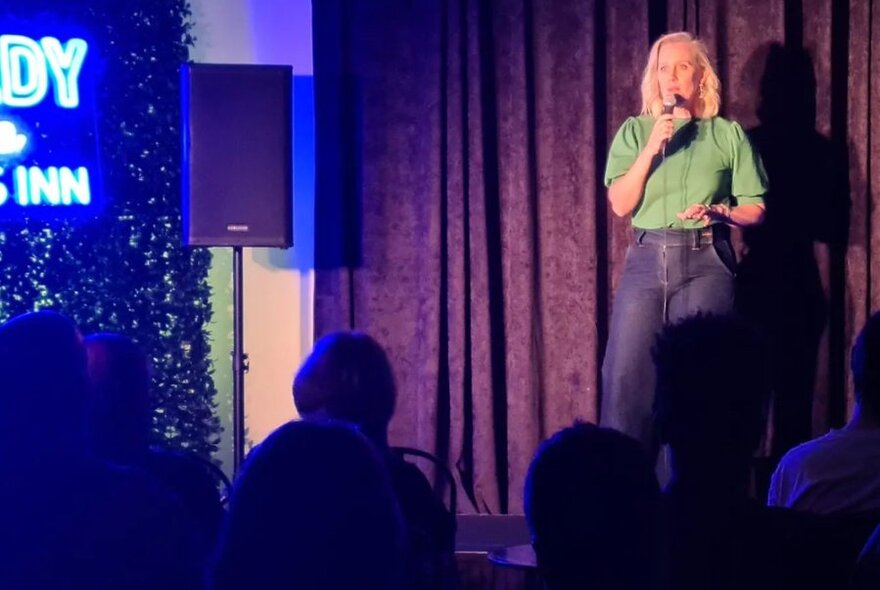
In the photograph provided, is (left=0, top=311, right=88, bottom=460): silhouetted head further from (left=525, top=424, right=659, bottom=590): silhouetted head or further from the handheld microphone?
the handheld microphone

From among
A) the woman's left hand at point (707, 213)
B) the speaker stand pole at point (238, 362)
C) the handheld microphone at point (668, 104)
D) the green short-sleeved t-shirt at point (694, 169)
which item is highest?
the handheld microphone at point (668, 104)

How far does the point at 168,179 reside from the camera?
181 inches

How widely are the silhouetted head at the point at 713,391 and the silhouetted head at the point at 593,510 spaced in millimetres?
194

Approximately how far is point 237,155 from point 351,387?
209 centimetres

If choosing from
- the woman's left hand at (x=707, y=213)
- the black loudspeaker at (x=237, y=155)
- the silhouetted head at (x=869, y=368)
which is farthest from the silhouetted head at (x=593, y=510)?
the black loudspeaker at (x=237, y=155)

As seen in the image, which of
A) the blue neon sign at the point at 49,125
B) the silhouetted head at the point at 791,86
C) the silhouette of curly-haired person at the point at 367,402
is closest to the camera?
the silhouette of curly-haired person at the point at 367,402

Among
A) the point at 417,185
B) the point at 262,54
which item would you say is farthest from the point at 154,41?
the point at 417,185

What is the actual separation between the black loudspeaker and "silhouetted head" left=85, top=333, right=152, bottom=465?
2049 millimetres

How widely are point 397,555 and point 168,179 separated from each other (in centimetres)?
340

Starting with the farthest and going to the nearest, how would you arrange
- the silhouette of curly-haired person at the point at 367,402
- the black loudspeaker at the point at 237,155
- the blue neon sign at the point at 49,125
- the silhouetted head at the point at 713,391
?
the blue neon sign at the point at 49,125
the black loudspeaker at the point at 237,155
the silhouette of curly-haired person at the point at 367,402
the silhouetted head at the point at 713,391

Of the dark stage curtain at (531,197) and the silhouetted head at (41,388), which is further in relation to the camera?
the dark stage curtain at (531,197)

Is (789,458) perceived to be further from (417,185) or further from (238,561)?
(417,185)

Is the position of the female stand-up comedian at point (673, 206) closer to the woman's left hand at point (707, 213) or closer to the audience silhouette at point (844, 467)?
the woman's left hand at point (707, 213)

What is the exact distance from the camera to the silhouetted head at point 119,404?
6.62ft
